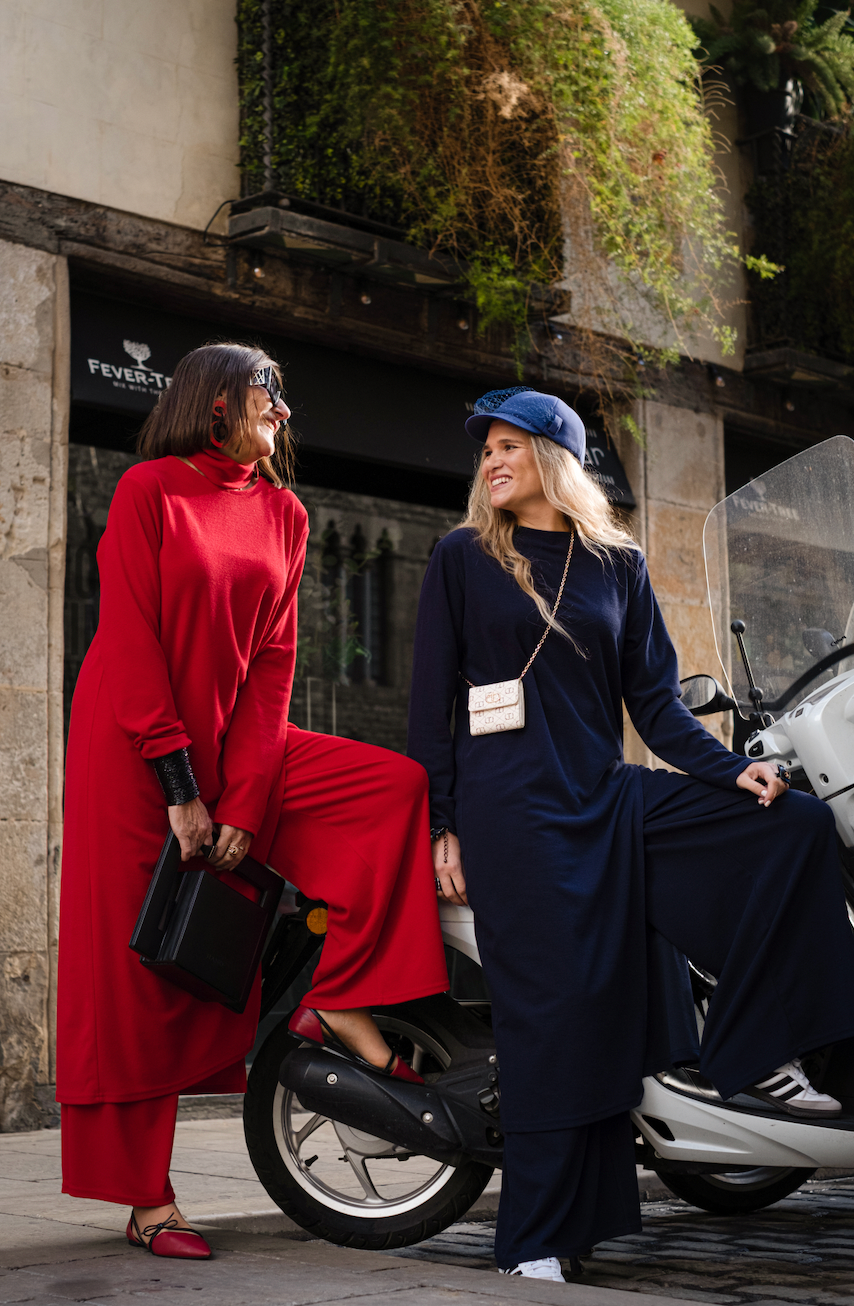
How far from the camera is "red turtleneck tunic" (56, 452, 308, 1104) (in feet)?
11.6

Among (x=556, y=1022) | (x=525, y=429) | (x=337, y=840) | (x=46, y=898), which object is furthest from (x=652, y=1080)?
(x=46, y=898)

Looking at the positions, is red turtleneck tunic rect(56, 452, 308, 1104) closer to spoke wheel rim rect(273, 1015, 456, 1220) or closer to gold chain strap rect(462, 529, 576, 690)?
spoke wheel rim rect(273, 1015, 456, 1220)

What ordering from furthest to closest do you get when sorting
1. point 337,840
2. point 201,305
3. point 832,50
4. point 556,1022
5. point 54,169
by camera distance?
point 832,50 → point 201,305 → point 54,169 → point 337,840 → point 556,1022

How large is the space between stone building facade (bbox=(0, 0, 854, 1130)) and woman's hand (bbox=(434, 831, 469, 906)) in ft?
11.9

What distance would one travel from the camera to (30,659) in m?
6.99

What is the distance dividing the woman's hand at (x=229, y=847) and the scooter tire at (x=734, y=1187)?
1740mm

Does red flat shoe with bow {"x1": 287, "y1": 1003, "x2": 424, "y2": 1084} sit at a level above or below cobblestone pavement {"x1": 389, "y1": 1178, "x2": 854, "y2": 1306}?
above

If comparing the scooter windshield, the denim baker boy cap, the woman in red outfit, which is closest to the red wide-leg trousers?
the woman in red outfit

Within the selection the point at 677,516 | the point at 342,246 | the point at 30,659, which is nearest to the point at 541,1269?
the point at 30,659

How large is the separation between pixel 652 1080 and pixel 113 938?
1.31m

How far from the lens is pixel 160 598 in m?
3.66

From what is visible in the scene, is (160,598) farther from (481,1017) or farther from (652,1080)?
(652,1080)

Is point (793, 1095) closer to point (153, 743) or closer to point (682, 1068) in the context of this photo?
point (682, 1068)

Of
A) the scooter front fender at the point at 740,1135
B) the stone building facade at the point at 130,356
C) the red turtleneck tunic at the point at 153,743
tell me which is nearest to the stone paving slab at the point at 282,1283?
the red turtleneck tunic at the point at 153,743
